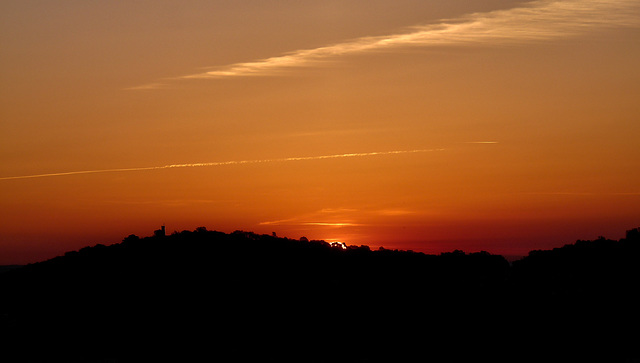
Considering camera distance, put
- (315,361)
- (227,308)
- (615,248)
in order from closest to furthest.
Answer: (315,361) → (227,308) → (615,248)

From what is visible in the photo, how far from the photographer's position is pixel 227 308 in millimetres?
64688

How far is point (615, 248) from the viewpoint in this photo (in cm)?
7038

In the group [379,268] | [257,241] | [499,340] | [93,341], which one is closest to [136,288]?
[93,341]

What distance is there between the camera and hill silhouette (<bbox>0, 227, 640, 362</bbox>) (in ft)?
201

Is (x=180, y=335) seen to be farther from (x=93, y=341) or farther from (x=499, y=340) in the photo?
(x=499, y=340)

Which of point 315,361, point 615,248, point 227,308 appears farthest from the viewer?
point 615,248

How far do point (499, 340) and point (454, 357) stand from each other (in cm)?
374

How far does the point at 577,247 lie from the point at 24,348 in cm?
3748

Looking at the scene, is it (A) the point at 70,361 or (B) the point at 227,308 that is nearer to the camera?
(A) the point at 70,361

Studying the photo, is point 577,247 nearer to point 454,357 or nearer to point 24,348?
point 454,357

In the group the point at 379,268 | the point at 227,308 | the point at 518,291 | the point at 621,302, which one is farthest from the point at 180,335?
the point at 621,302

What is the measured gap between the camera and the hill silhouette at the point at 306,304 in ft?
201

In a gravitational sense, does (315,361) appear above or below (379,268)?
below

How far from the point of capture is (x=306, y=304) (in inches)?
2606
